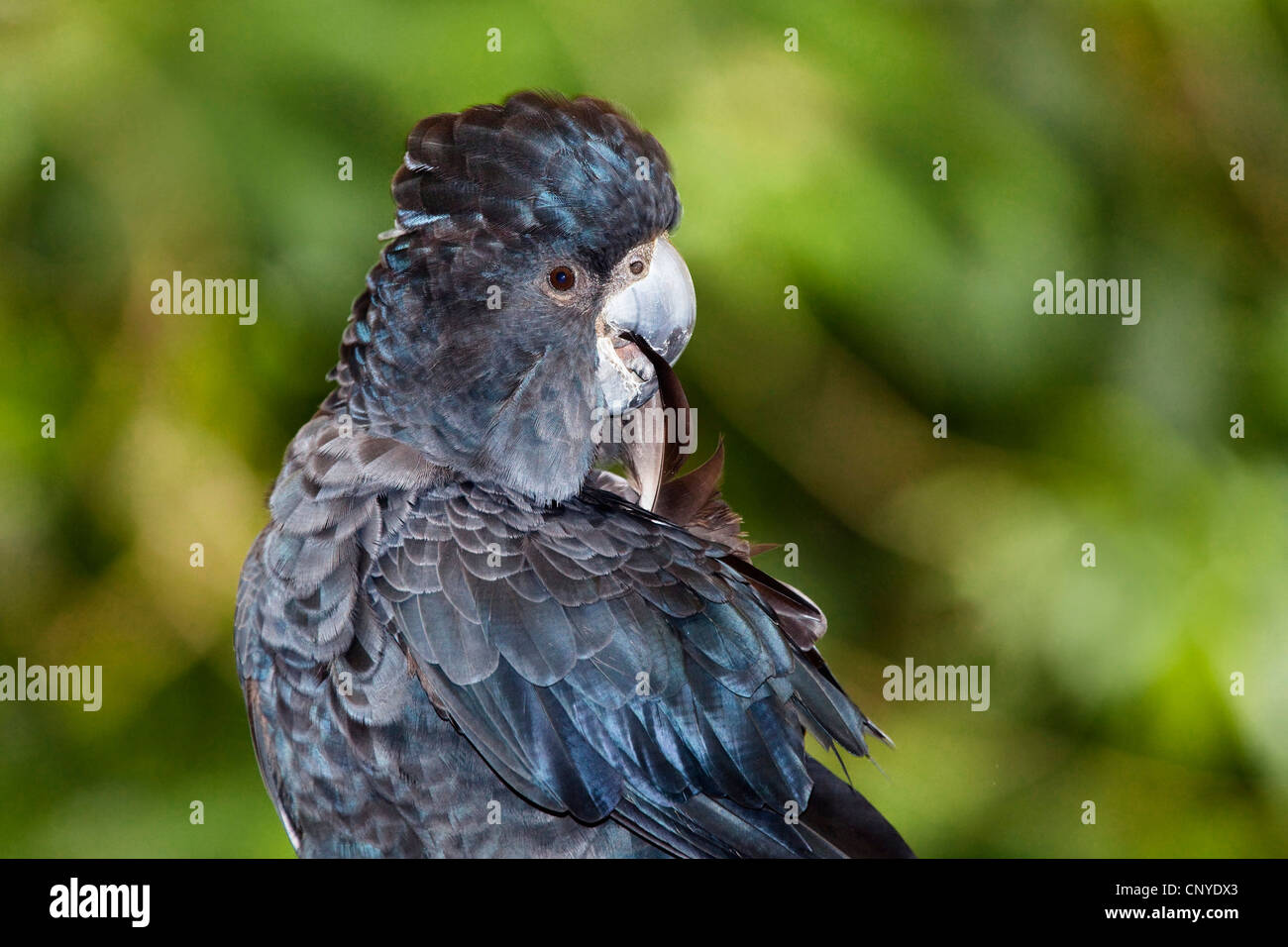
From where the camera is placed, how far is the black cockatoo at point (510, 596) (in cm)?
89

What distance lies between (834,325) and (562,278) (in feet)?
2.43

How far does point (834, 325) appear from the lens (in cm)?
158

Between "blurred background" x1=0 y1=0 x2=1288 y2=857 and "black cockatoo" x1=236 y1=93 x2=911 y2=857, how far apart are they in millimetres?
433

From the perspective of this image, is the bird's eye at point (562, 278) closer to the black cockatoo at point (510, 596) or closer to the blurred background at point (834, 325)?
Result: the black cockatoo at point (510, 596)

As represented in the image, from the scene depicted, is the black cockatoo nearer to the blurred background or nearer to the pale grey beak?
the pale grey beak

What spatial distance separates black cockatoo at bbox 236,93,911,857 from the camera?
0.89 meters

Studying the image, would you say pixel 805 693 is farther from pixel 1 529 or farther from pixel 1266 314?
pixel 1 529
